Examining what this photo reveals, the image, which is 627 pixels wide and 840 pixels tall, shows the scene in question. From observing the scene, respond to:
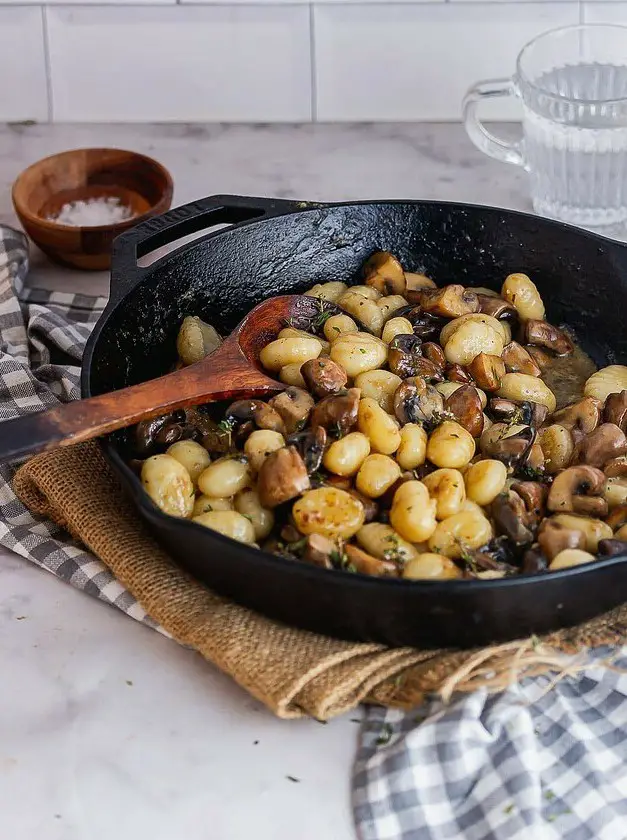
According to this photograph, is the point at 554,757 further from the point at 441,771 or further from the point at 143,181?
the point at 143,181

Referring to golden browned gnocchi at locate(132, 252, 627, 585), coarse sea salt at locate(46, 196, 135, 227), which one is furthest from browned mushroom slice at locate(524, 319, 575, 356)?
coarse sea salt at locate(46, 196, 135, 227)

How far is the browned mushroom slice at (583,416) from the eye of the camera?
1.38m

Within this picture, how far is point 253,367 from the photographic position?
1.40 metres

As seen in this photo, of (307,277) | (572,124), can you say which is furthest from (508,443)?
(572,124)

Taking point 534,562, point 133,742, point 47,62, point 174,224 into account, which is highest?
point 47,62

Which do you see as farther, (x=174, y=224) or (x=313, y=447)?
(x=174, y=224)

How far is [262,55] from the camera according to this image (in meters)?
2.15

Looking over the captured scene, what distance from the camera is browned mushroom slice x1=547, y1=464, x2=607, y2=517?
1232 millimetres

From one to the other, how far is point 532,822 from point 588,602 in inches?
8.4

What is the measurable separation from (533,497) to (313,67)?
3.95 ft

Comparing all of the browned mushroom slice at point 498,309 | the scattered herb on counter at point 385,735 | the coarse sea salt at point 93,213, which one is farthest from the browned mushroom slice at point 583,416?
the coarse sea salt at point 93,213

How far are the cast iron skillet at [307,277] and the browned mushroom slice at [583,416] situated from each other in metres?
0.21

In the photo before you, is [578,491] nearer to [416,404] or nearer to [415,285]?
[416,404]

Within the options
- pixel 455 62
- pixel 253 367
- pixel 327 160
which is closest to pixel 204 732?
pixel 253 367
